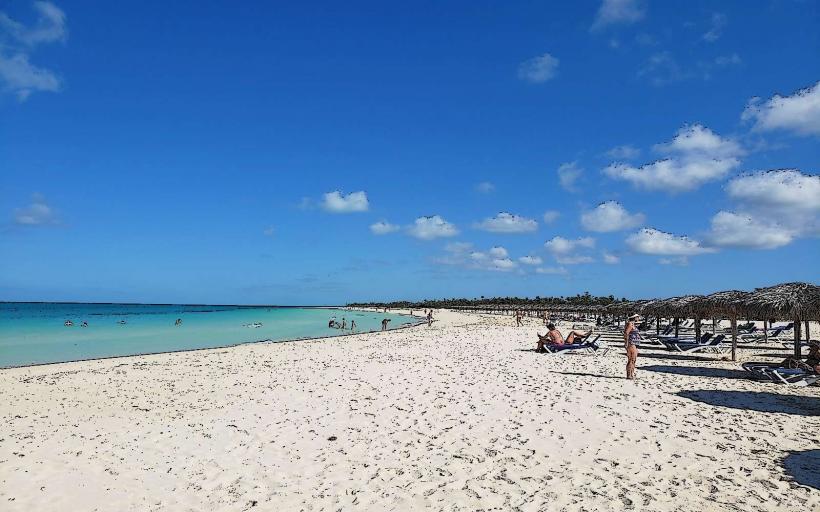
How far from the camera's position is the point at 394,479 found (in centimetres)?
577

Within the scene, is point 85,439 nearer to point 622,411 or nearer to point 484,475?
point 484,475

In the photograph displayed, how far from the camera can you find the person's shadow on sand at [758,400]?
838cm

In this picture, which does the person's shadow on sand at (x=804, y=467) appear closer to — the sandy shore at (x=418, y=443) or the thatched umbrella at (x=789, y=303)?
the sandy shore at (x=418, y=443)

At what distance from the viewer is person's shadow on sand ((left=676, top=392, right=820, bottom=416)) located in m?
8.38

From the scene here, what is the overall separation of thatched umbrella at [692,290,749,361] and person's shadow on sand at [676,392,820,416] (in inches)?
218

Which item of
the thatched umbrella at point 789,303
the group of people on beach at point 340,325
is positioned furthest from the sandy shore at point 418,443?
the group of people on beach at point 340,325

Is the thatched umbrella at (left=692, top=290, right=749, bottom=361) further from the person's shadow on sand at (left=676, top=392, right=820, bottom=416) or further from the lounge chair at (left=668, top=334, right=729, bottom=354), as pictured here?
the person's shadow on sand at (left=676, top=392, right=820, bottom=416)

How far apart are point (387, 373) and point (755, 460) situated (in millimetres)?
8442

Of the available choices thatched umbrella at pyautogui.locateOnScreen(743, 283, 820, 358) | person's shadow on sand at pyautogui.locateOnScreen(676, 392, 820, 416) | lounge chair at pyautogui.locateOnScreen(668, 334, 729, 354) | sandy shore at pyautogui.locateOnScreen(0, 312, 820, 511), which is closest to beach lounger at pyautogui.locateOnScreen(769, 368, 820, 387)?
sandy shore at pyautogui.locateOnScreen(0, 312, 820, 511)

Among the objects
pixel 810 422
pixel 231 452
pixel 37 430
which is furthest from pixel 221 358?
pixel 810 422

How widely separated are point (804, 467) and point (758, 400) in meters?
3.87

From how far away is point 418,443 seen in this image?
6.98m

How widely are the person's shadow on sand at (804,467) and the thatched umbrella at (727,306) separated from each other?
9.41 meters

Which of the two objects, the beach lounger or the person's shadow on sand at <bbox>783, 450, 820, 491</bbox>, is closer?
the person's shadow on sand at <bbox>783, 450, 820, 491</bbox>
